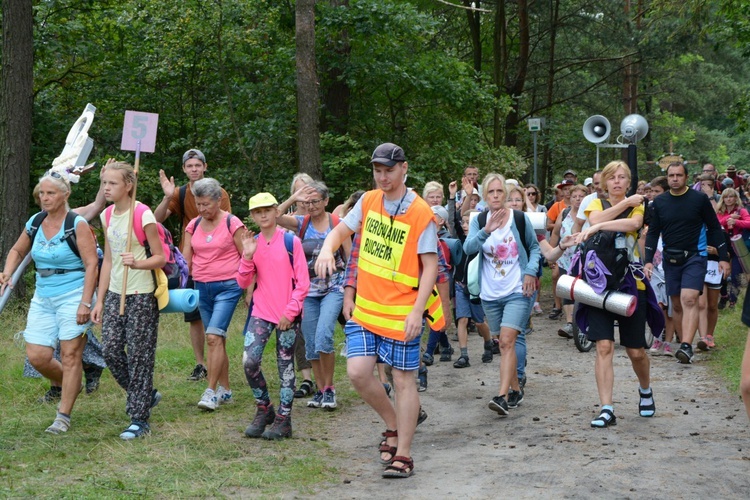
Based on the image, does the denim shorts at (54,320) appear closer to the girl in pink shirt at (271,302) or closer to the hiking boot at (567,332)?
the girl in pink shirt at (271,302)

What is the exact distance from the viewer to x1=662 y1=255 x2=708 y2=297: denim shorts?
10.3 metres

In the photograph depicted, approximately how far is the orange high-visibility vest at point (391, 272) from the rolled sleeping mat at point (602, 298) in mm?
1970

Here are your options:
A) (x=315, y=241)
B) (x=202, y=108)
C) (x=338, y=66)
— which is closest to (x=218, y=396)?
(x=315, y=241)

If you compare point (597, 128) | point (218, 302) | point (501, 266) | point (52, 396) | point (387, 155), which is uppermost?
point (597, 128)

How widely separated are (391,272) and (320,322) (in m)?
2.21

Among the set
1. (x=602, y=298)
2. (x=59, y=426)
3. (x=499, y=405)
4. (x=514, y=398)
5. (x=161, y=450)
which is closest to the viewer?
Answer: (x=161, y=450)

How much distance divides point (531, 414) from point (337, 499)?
2.86m

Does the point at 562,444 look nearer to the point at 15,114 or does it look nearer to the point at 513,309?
the point at 513,309

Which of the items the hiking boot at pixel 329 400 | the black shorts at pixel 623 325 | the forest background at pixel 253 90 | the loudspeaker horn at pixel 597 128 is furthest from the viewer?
the loudspeaker horn at pixel 597 128

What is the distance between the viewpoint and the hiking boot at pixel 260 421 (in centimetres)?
715

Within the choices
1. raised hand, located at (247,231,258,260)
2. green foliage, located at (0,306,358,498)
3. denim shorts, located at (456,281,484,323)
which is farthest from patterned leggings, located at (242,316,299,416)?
denim shorts, located at (456,281,484,323)

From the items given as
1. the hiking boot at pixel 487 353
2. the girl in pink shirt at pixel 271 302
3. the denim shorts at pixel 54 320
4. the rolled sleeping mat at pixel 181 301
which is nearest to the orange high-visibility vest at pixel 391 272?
the girl in pink shirt at pixel 271 302

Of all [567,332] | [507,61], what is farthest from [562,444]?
[507,61]

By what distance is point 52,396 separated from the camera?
27.8 feet
